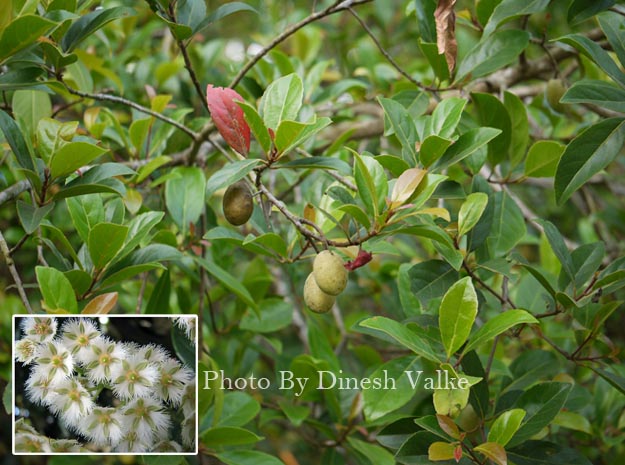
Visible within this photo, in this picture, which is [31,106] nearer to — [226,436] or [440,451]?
[226,436]

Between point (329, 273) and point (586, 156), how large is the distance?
364mm

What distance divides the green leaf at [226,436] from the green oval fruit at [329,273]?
0.27 meters

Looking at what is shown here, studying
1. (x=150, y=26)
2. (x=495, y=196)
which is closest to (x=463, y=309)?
(x=495, y=196)

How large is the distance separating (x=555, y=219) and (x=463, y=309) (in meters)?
2.13

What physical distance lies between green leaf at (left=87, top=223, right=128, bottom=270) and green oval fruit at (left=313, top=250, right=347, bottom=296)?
0.24 meters

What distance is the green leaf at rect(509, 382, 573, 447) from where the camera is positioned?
85cm

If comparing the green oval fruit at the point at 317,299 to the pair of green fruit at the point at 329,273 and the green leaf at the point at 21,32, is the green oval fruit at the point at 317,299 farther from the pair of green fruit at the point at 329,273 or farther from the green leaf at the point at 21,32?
the green leaf at the point at 21,32

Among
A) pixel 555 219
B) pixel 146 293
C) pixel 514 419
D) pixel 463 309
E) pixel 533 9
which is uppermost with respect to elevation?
pixel 555 219

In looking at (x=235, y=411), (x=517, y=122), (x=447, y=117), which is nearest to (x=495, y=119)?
(x=517, y=122)

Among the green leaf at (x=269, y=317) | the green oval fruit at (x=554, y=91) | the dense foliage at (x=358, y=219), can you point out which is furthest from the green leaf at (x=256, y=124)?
the green oval fruit at (x=554, y=91)

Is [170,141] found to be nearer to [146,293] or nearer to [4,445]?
[146,293]

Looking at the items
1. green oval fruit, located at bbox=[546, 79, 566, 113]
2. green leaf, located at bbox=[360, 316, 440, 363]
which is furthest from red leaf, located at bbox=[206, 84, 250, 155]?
green oval fruit, located at bbox=[546, 79, 566, 113]

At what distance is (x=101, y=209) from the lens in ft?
3.07

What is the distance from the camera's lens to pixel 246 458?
0.96 metres
